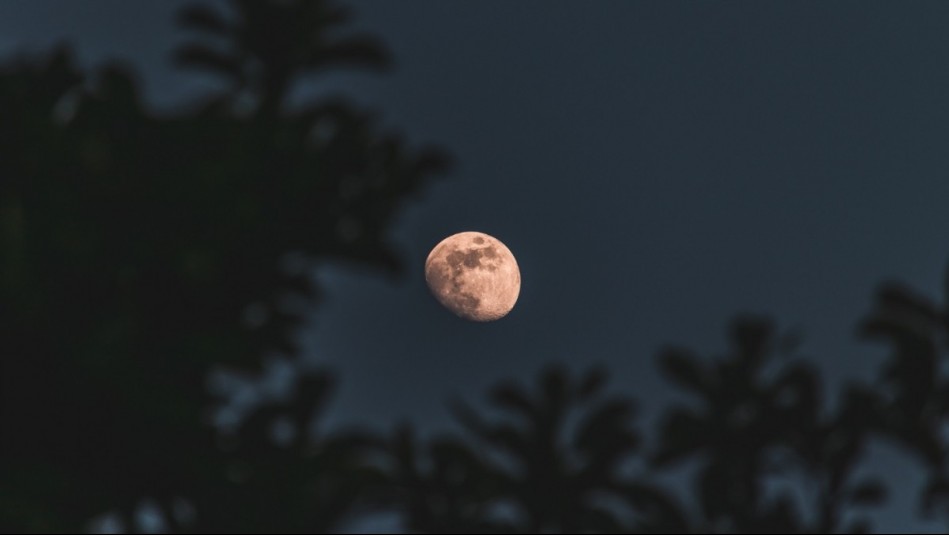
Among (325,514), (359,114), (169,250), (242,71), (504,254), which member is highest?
(504,254)

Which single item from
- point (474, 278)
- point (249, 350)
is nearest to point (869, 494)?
point (249, 350)

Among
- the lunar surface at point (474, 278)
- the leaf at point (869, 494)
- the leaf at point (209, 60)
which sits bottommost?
the leaf at point (869, 494)

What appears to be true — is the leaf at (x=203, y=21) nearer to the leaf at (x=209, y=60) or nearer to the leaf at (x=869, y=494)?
the leaf at (x=209, y=60)

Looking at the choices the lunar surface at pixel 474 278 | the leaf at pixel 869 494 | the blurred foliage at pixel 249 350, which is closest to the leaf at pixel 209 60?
the blurred foliage at pixel 249 350

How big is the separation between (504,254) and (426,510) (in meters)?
18.9

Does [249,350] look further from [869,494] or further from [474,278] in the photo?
[474,278]

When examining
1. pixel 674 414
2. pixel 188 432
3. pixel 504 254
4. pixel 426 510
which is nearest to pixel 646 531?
pixel 674 414

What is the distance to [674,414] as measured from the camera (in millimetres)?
14281

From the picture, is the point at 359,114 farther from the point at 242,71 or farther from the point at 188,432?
the point at 188,432

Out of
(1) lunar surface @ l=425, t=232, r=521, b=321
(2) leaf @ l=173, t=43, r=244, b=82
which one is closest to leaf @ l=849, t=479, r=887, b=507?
(2) leaf @ l=173, t=43, r=244, b=82

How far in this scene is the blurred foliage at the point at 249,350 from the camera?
11.0m

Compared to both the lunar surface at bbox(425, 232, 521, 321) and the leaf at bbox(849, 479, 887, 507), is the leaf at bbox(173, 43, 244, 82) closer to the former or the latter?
the leaf at bbox(849, 479, 887, 507)

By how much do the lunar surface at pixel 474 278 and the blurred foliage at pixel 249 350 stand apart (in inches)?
657

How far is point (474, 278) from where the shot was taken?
31484mm
